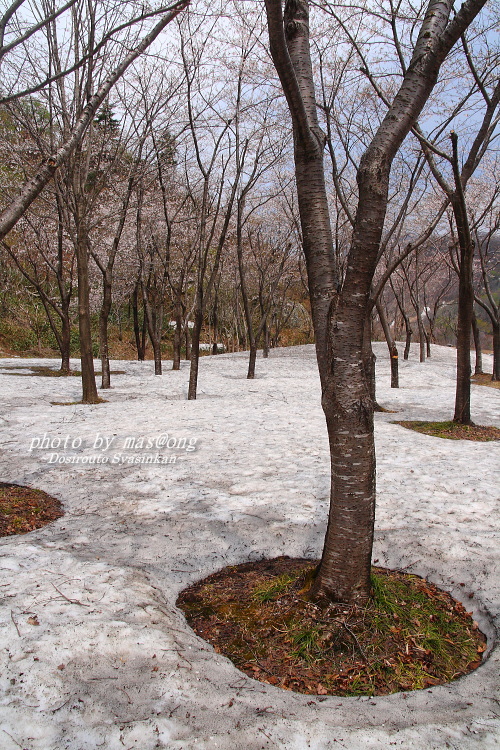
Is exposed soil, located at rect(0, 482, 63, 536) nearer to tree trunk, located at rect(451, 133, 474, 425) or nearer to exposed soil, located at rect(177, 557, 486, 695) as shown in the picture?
exposed soil, located at rect(177, 557, 486, 695)

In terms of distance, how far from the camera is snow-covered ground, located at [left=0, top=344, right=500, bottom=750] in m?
2.10

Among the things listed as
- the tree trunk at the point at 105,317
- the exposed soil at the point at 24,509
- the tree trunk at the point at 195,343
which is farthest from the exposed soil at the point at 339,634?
the tree trunk at the point at 105,317

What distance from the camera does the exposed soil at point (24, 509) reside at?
4.35m

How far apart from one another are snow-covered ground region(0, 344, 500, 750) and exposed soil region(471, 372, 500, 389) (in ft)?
28.7

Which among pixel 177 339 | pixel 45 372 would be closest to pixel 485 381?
pixel 177 339

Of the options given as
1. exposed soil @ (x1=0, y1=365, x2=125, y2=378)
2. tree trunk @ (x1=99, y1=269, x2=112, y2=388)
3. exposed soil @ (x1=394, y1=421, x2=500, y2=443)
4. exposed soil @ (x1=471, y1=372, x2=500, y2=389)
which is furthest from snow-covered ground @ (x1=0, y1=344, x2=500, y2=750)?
exposed soil @ (x1=471, y1=372, x2=500, y2=389)

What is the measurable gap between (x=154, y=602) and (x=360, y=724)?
1.42 metres

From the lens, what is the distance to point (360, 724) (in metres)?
2.16

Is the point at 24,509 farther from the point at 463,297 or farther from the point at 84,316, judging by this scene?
the point at 463,297

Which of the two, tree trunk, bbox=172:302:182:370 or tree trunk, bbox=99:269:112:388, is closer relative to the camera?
tree trunk, bbox=99:269:112:388

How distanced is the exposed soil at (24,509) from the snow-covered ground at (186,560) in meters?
0.16

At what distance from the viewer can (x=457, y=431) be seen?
8508 mm

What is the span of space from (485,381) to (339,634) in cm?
1633

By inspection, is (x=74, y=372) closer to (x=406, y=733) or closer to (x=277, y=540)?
(x=277, y=540)
